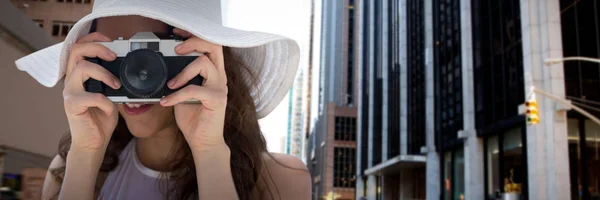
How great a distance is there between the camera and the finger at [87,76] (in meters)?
1.40

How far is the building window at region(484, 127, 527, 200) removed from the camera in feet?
69.7

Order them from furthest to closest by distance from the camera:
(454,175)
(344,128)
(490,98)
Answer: (344,128), (454,175), (490,98)

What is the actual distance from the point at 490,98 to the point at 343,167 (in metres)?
71.7

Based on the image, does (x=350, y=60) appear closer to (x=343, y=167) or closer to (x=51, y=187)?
(x=343, y=167)

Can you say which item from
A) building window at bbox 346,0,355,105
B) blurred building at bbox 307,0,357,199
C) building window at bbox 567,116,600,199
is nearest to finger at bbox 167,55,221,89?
building window at bbox 567,116,600,199

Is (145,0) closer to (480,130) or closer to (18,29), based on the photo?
(18,29)

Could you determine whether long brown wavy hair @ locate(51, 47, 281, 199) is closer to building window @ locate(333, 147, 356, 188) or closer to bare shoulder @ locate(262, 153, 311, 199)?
bare shoulder @ locate(262, 153, 311, 199)

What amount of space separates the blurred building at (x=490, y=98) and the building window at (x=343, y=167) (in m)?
49.1

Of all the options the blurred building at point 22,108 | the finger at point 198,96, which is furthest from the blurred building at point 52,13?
the finger at point 198,96

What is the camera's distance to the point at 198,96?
54.7 inches

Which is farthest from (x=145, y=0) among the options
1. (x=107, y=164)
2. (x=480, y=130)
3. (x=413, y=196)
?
(x=413, y=196)

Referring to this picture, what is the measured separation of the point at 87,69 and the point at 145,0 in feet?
0.74

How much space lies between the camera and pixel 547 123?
748 inches

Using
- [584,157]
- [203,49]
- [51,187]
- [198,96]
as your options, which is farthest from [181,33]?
[584,157]
